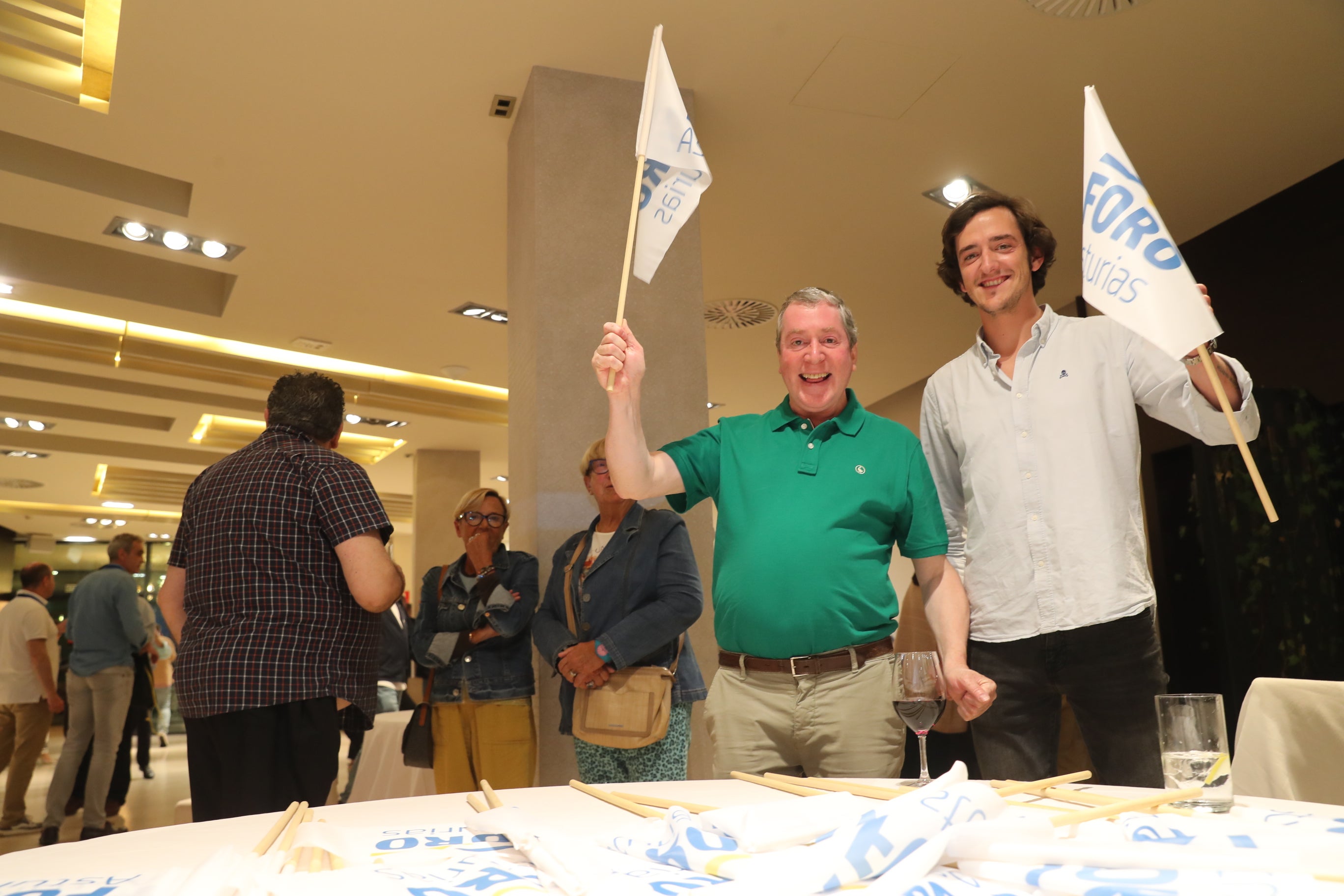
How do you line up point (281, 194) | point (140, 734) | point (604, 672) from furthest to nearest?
1. point (140, 734)
2. point (281, 194)
3. point (604, 672)

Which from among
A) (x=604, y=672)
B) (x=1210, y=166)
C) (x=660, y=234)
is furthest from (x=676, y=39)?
(x=1210, y=166)

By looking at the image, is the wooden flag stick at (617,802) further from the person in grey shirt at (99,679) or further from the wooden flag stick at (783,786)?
the person in grey shirt at (99,679)

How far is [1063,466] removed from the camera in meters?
1.73

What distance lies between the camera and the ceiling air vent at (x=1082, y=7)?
2967 mm

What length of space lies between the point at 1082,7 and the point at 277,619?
294 cm

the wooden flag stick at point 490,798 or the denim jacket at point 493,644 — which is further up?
the denim jacket at point 493,644

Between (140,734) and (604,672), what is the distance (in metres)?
6.26

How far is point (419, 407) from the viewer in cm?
719

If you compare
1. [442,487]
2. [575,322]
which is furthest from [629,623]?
[442,487]

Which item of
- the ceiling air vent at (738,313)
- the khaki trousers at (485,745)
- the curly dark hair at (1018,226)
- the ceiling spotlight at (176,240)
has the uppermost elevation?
the ceiling spotlight at (176,240)

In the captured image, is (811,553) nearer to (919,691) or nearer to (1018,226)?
(919,691)

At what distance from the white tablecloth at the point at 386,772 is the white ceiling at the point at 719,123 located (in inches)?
88.7

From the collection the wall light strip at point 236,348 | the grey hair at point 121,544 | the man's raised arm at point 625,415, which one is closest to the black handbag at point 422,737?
the man's raised arm at point 625,415

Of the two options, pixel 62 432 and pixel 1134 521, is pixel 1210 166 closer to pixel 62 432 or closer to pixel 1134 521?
pixel 1134 521
